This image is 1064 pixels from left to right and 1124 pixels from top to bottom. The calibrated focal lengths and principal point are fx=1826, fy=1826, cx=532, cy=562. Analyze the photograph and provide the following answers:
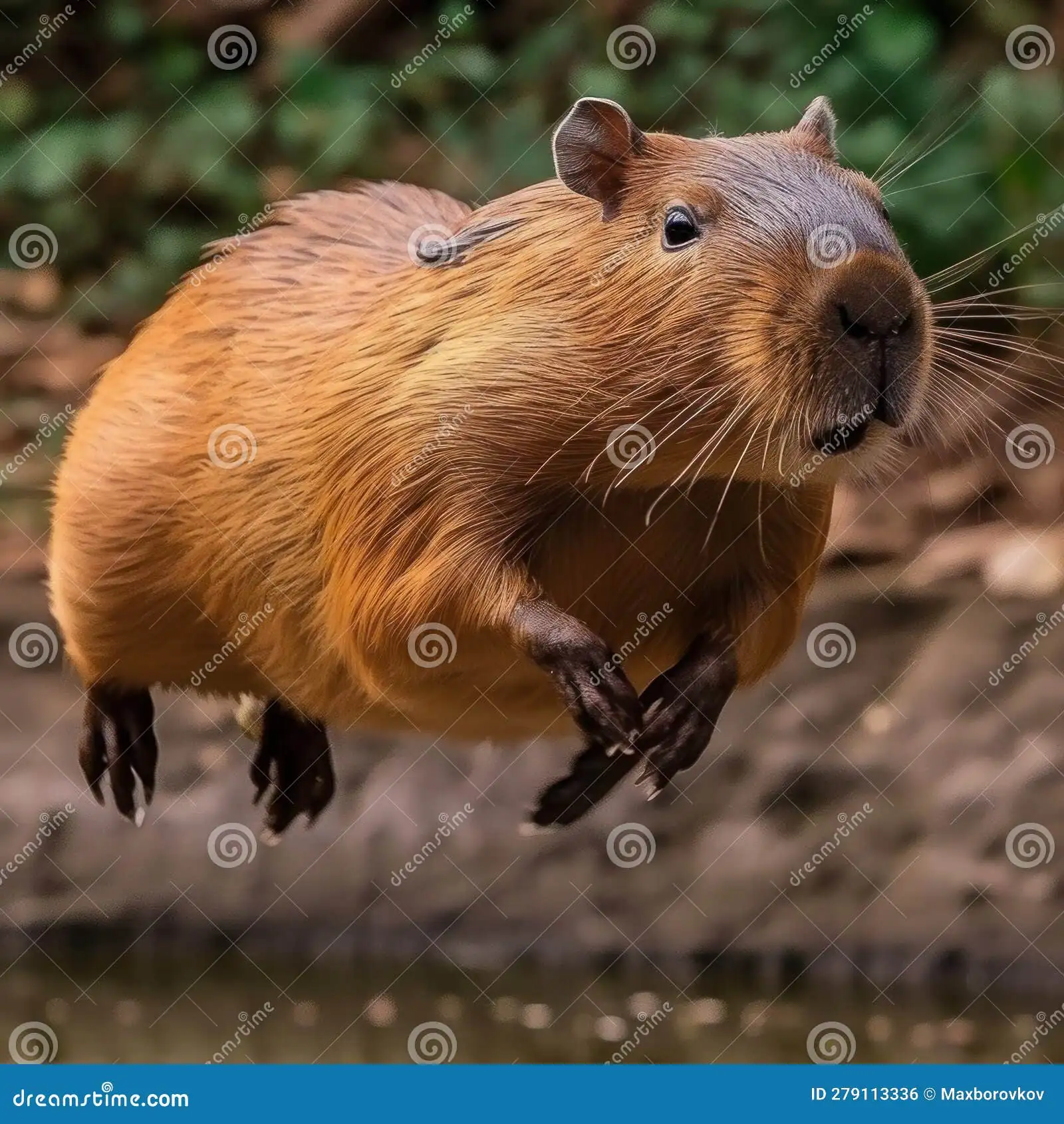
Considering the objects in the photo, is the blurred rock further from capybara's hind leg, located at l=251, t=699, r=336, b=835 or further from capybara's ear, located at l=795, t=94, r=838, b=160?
capybara's ear, located at l=795, t=94, r=838, b=160

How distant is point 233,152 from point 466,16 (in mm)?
852

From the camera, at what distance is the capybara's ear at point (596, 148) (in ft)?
7.67

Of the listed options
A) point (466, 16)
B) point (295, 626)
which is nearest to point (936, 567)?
point (466, 16)

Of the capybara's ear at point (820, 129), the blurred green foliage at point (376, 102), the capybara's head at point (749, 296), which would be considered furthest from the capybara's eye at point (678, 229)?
the blurred green foliage at point (376, 102)

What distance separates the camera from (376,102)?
4.65 metres

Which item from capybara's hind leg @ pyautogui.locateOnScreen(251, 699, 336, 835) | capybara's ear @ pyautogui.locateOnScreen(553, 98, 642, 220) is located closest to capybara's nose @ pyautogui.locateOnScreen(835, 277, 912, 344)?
capybara's ear @ pyautogui.locateOnScreen(553, 98, 642, 220)

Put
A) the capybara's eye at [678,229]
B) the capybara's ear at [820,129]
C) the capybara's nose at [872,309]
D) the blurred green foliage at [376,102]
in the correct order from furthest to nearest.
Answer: the blurred green foliage at [376,102] < the capybara's ear at [820,129] < the capybara's eye at [678,229] < the capybara's nose at [872,309]

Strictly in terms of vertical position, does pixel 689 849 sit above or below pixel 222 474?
below

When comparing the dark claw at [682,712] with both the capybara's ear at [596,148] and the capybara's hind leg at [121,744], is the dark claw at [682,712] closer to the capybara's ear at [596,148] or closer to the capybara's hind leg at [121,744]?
the capybara's ear at [596,148]

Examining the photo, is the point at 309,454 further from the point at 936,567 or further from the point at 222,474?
the point at 936,567

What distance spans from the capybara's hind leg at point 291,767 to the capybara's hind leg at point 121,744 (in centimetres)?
22

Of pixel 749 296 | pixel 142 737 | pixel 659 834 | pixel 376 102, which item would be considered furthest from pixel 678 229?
pixel 659 834

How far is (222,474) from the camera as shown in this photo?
307cm

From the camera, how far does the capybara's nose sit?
230 centimetres
